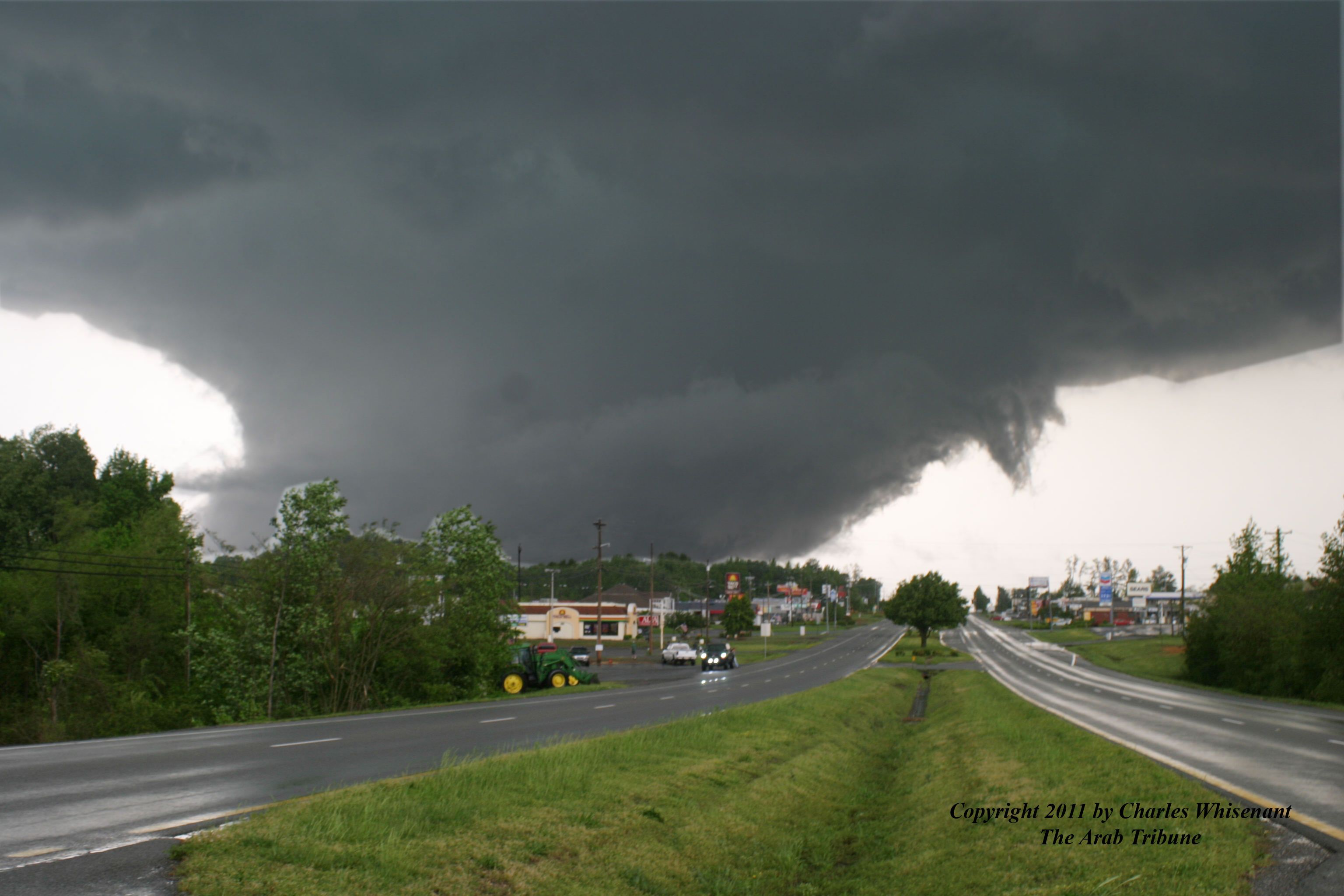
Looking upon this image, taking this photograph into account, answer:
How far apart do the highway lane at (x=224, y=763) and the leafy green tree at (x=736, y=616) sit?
91.1m

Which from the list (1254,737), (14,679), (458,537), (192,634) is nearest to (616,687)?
(458,537)

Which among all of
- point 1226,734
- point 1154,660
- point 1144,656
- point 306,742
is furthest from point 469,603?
point 1144,656

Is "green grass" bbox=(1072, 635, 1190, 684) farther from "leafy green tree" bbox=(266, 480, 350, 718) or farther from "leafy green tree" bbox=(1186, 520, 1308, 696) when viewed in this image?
"leafy green tree" bbox=(266, 480, 350, 718)

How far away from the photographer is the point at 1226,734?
22422 mm

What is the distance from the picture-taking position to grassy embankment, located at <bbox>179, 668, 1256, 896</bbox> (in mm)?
7844

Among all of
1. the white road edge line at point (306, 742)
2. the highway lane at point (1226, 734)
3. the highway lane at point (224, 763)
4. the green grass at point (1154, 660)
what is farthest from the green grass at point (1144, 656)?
the white road edge line at point (306, 742)

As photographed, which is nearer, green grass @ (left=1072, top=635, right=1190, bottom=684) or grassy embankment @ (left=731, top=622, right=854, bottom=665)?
green grass @ (left=1072, top=635, right=1190, bottom=684)

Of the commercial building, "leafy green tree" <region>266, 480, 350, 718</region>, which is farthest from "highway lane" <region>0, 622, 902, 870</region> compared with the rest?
the commercial building

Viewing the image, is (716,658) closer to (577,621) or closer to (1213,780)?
(1213,780)

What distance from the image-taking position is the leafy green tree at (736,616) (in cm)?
12181

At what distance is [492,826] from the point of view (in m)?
9.46

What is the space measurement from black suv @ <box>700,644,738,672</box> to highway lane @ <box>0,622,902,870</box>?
1351 inches

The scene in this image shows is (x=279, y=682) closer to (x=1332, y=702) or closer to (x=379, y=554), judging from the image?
(x=379, y=554)

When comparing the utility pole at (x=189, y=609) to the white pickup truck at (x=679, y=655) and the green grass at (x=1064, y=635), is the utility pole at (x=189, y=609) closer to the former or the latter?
the white pickup truck at (x=679, y=655)
